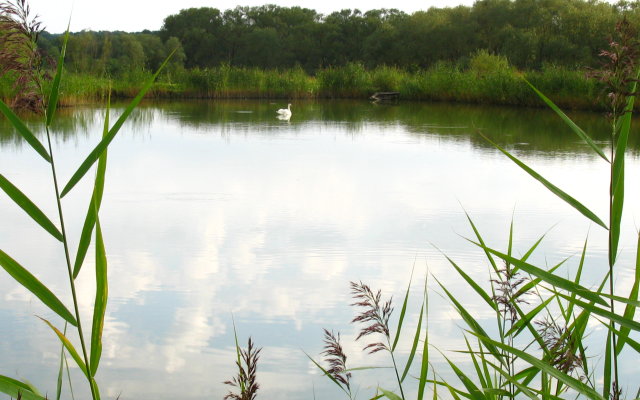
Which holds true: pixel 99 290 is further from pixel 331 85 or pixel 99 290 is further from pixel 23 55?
pixel 331 85

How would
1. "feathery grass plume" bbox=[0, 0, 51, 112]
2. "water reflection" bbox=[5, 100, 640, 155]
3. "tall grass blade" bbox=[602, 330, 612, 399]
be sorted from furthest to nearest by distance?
"water reflection" bbox=[5, 100, 640, 155]
"tall grass blade" bbox=[602, 330, 612, 399]
"feathery grass plume" bbox=[0, 0, 51, 112]

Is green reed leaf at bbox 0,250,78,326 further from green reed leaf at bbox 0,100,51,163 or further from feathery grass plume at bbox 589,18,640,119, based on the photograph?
feathery grass plume at bbox 589,18,640,119

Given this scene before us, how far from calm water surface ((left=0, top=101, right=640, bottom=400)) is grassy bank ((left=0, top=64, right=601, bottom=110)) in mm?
5420

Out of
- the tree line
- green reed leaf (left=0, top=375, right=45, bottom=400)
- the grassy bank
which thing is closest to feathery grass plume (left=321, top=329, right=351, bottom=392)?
green reed leaf (left=0, top=375, right=45, bottom=400)

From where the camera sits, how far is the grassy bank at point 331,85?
14266mm

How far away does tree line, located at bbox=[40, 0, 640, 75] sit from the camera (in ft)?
85.1

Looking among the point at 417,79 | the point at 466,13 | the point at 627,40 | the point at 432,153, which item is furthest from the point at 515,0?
the point at 627,40

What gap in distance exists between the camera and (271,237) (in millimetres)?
4066

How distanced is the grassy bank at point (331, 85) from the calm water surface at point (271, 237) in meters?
5.42

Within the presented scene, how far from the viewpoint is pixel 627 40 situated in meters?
0.94

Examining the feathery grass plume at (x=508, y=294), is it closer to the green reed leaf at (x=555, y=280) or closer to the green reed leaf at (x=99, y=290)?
the green reed leaf at (x=555, y=280)

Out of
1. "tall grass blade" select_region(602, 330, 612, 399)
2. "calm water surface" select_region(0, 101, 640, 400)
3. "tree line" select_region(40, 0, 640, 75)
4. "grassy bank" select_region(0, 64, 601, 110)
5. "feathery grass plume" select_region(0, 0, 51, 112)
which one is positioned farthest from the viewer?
"tree line" select_region(40, 0, 640, 75)

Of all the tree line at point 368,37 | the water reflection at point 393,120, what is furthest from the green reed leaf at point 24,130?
the tree line at point 368,37

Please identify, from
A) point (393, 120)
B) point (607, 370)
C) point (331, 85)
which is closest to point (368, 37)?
point (331, 85)
